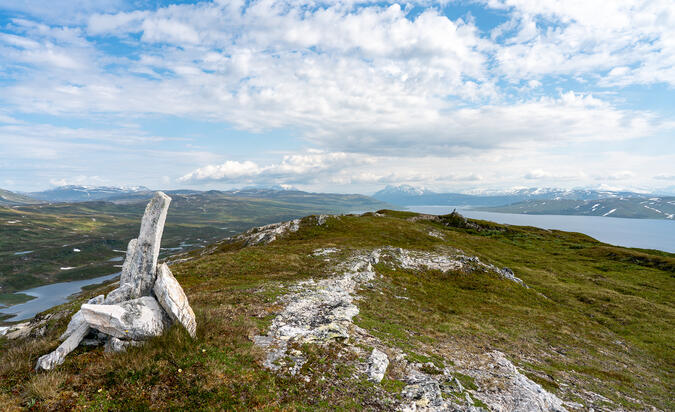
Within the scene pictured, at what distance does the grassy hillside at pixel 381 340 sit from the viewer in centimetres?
1138

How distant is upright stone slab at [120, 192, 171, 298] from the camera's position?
1669 cm

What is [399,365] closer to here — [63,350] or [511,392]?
[511,392]

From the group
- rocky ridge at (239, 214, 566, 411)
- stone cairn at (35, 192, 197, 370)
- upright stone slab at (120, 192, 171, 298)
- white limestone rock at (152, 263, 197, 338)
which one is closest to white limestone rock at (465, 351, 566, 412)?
rocky ridge at (239, 214, 566, 411)

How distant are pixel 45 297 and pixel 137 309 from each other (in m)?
201

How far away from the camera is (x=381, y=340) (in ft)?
61.8

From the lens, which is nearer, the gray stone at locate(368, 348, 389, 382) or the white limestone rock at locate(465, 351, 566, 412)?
the white limestone rock at locate(465, 351, 566, 412)

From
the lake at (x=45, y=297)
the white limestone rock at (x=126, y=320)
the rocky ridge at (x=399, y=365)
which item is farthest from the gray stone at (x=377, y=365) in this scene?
the lake at (x=45, y=297)

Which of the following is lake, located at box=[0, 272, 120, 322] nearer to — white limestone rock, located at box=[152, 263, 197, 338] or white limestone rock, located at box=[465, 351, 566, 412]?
white limestone rock, located at box=[152, 263, 197, 338]

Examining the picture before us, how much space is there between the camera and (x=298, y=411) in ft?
36.8

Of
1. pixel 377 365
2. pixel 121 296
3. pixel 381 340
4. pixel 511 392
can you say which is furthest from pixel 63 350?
pixel 511 392

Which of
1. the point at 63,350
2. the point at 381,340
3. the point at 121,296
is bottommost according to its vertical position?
the point at 381,340

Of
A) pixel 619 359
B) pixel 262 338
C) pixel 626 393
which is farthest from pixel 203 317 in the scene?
pixel 619 359

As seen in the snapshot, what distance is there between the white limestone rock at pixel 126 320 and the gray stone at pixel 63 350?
617mm

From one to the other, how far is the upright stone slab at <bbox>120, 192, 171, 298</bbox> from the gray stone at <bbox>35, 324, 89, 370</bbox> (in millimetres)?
2747
